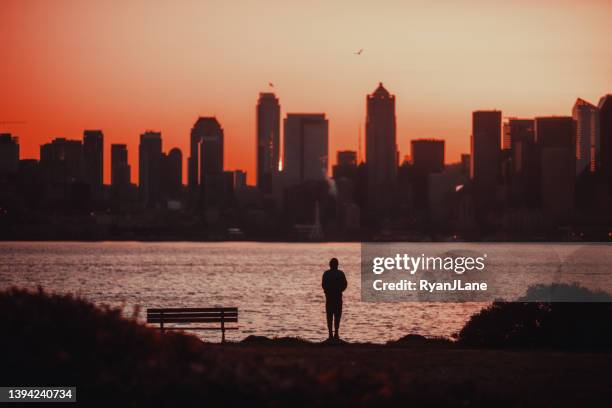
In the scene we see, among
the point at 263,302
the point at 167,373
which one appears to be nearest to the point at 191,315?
the point at 167,373

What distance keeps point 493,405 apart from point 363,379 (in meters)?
1.62

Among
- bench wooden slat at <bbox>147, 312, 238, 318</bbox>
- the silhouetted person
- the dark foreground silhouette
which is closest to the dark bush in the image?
the silhouetted person

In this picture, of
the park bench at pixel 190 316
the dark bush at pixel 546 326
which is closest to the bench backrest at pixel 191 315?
the park bench at pixel 190 316

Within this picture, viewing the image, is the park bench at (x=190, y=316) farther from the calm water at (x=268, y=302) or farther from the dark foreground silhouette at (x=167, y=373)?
the dark foreground silhouette at (x=167, y=373)

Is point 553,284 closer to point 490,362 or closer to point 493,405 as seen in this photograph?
point 490,362

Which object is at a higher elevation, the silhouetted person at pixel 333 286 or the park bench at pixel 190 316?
the silhouetted person at pixel 333 286

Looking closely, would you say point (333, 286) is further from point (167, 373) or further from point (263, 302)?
point (263, 302)

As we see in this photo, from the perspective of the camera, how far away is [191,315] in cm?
2766

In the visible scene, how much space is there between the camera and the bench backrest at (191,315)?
27.6 meters

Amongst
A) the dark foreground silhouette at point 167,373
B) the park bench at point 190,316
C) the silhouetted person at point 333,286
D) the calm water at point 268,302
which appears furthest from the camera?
the calm water at point 268,302

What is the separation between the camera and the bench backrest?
27594 mm

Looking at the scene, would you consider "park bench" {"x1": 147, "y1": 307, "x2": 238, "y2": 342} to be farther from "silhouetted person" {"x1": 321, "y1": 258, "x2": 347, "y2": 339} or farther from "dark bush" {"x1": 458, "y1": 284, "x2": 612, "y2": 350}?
"dark bush" {"x1": 458, "y1": 284, "x2": 612, "y2": 350}

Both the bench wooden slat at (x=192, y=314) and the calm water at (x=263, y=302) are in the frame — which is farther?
the calm water at (x=263, y=302)

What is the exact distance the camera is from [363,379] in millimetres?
13242
